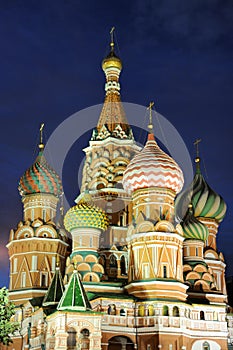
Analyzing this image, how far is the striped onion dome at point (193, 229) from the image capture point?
104 feet

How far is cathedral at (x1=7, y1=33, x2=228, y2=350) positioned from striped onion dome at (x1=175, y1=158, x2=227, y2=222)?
6 centimetres

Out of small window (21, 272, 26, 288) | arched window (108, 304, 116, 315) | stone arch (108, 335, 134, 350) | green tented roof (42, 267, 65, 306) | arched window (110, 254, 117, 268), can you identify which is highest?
arched window (110, 254, 117, 268)

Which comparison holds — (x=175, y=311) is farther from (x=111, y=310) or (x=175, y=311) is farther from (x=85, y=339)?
(x=85, y=339)

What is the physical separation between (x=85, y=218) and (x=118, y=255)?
8.54 feet

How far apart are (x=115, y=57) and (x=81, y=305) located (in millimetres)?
18284

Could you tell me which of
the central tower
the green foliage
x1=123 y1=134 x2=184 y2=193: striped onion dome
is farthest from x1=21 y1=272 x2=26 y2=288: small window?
the green foliage

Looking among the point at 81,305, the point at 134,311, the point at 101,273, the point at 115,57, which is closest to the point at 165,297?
the point at 134,311

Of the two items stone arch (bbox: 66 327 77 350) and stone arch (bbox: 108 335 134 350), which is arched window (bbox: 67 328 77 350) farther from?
stone arch (bbox: 108 335 134 350)

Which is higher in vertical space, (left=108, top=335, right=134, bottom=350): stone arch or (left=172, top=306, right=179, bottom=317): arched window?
(left=172, top=306, right=179, bottom=317): arched window

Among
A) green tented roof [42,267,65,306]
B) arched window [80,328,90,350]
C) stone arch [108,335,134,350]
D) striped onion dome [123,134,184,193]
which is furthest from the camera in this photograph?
striped onion dome [123,134,184,193]

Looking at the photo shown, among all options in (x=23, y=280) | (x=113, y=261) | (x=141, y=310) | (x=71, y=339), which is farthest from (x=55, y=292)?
(x=23, y=280)

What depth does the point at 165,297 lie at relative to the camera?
27172 millimetres

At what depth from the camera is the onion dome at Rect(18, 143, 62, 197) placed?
109 ft

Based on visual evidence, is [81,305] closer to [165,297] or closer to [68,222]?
[165,297]
